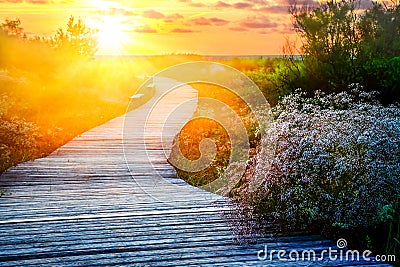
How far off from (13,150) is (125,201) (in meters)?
3.62

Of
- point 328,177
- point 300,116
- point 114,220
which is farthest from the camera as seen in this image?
point 300,116

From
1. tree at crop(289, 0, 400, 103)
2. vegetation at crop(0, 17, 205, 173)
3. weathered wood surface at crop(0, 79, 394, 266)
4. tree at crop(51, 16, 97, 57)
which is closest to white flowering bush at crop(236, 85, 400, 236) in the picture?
weathered wood surface at crop(0, 79, 394, 266)

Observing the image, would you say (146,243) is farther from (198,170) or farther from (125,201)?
(198,170)

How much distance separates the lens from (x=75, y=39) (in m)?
20.7

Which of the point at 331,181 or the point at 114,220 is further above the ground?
the point at 331,181

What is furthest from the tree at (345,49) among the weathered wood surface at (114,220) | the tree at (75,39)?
the tree at (75,39)

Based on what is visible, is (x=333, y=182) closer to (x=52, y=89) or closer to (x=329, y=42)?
(x=329, y=42)

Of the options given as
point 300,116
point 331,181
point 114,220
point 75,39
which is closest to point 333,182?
point 331,181

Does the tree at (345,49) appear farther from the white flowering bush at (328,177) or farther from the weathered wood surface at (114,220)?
the white flowering bush at (328,177)

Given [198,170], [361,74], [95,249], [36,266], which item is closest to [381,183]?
[95,249]

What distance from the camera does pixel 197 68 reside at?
2909 centimetres

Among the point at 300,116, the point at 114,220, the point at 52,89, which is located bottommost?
the point at 52,89

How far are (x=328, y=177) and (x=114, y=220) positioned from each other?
192 centimetres

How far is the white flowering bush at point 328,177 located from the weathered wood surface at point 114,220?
25 cm
